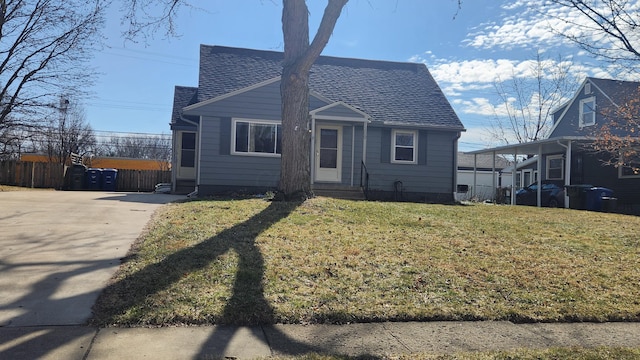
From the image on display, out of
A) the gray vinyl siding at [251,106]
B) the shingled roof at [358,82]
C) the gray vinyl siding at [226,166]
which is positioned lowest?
the gray vinyl siding at [226,166]

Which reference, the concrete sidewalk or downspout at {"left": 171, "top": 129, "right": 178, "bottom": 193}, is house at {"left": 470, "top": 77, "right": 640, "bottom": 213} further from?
downspout at {"left": 171, "top": 129, "right": 178, "bottom": 193}

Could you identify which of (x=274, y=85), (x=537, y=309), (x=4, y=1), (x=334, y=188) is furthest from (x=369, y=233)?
(x=4, y=1)

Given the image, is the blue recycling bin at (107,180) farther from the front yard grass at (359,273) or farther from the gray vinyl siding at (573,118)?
the gray vinyl siding at (573,118)

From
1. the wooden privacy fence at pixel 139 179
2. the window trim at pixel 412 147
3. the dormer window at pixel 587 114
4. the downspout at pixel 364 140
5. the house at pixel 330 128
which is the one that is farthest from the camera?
the dormer window at pixel 587 114

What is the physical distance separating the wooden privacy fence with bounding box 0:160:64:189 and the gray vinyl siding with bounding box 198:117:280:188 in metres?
12.1

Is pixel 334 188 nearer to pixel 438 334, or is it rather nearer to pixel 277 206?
→ pixel 277 206

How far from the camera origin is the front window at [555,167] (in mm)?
23703

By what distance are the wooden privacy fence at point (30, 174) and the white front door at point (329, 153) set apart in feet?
48.3

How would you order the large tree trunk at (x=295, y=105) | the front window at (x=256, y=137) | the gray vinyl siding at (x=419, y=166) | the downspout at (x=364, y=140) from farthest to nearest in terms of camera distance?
the gray vinyl siding at (x=419, y=166), the downspout at (x=364, y=140), the front window at (x=256, y=137), the large tree trunk at (x=295, y=105)

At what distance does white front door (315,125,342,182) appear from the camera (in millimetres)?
16625

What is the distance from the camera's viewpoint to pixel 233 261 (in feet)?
19.2

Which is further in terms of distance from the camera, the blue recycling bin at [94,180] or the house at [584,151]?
the blue recycling bin at [94,180]

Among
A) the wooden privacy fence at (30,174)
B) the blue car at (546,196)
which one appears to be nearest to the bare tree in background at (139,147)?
the wooden privacy fence at (30,174)

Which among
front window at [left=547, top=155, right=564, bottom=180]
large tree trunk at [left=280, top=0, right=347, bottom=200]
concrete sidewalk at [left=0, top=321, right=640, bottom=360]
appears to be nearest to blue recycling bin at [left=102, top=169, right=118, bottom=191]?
large tree trunk at [left=280, top=0, right=347, bottom=200]
